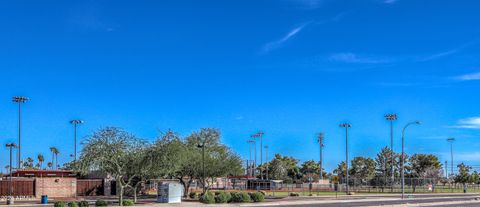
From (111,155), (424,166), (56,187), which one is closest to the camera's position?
(111,155)

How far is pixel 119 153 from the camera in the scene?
51.2m

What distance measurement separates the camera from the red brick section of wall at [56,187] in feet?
230

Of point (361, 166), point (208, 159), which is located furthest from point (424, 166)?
point (208, 159)

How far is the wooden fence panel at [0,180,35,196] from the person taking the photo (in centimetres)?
6788

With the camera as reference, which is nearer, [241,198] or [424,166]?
[241,198]

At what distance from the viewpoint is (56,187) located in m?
71.3

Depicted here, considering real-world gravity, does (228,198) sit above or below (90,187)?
above

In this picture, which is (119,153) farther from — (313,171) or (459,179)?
(313,171)

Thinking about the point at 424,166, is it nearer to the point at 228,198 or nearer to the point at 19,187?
the point at 228,198

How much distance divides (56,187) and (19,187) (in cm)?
442

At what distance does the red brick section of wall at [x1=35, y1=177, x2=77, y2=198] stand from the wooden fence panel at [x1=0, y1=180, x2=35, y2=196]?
593mm

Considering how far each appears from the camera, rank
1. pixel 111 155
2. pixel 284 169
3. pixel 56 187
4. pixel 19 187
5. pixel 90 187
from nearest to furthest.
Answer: pixel 111 155 < pixel 19 187 < pixel 56 187 < pixel 90 187 < pixel 284 169

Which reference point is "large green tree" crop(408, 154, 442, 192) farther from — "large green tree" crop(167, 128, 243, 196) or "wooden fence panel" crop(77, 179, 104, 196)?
"wooden fence panel" crop(77, 179, 104, 196)

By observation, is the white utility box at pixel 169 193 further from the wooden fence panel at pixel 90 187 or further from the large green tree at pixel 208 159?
the wooden fence panel at pixel 90 187
